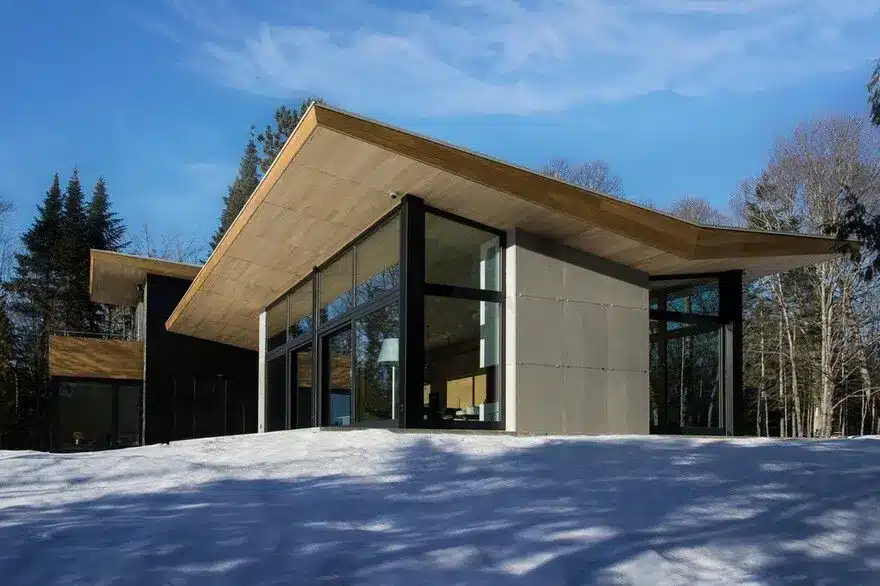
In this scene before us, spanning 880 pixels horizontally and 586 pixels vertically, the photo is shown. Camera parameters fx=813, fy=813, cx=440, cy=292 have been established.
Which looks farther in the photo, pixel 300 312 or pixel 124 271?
pixel 124 271

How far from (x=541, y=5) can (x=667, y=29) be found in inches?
141

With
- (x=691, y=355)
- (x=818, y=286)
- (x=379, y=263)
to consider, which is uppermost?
(x=818, y=286)

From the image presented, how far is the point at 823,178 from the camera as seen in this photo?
23.1 metres

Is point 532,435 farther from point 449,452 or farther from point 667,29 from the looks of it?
point 667,29

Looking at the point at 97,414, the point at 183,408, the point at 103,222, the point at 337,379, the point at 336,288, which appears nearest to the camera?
the point at 337,379

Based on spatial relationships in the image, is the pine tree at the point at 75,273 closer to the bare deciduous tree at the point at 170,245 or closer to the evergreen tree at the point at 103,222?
the evergreen tree at the point at 103,222

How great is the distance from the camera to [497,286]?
36.4ft

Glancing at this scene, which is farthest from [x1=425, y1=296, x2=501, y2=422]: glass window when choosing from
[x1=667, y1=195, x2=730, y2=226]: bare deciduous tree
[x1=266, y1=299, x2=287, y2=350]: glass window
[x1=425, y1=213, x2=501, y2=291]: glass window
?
[x1=667, y1=195, x2=730, y2=226]: bare deciduous tree

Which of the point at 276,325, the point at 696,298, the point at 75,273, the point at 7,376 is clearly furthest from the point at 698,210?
the point at 75,273

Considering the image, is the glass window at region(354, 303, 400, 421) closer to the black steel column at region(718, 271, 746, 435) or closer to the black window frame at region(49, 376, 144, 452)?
the black steel column at region(718, 271, 746, 435)

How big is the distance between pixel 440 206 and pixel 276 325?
8451mm

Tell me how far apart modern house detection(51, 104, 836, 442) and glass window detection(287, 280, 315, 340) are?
122 centimetres

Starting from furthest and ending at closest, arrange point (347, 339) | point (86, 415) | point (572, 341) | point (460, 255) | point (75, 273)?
point (75, 273) < point (86, 415) < point (347, 339) < point (572, 341) < point (460, 255)

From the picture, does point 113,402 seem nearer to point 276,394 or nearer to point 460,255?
point 276,394
